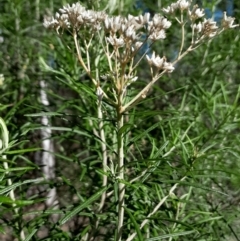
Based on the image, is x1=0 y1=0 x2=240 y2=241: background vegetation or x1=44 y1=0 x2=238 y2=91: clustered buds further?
x1=0 y1=0 x2=240 y2=241: background vegetation

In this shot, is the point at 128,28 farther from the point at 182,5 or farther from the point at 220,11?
the point at 220,11

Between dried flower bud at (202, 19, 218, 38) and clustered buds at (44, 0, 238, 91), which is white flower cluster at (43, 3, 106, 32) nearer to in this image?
clustered buds at (44, 0, 238, 91)

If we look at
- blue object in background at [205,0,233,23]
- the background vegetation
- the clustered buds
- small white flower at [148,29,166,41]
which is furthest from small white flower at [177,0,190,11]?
blue object in background at [205,0,233,23]

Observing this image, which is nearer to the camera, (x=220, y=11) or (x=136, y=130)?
(x=136, y=130)

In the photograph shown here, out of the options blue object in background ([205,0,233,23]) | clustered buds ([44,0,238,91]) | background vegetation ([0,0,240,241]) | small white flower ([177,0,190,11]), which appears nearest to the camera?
clustered buds ([44,0,238,91])

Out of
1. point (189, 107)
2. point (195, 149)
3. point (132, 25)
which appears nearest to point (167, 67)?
point (132, 25)

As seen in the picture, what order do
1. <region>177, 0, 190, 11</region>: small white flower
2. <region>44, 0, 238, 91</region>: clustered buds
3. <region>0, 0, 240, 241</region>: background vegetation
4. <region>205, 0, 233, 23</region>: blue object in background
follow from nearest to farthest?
<region>44, 0, 238, 91</region>: clustered buds, <region>177, 0, 190, 11</region>: small white flower, <region>0, 0, 240, 241</region>: background vegetation, <region>205, 0, 233, 23</region>: blue object in background

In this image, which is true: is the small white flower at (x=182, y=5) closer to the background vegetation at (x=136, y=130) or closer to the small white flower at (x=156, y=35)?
the small white flower at (x=156, y=35)

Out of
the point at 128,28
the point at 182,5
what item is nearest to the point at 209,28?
the point at 182,5

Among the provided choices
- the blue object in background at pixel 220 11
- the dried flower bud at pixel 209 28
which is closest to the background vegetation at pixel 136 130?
the blue object in background at pixel 220 11

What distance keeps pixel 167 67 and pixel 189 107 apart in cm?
129

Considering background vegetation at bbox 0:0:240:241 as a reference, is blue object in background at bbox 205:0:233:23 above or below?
above

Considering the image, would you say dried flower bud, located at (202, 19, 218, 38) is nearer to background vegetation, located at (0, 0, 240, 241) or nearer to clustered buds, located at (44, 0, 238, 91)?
clustered buds, located at (44, 0, 238, 91)

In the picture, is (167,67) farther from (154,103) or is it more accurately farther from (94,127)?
(154,103)
